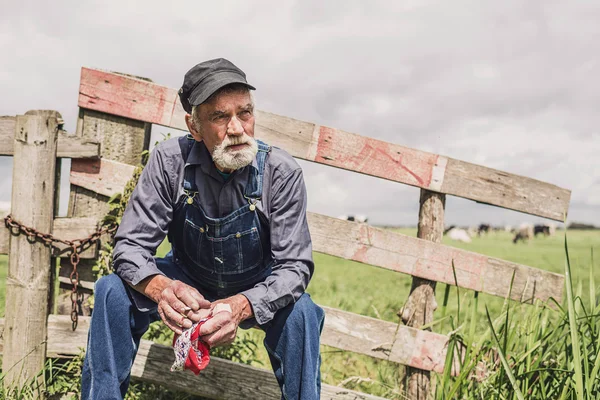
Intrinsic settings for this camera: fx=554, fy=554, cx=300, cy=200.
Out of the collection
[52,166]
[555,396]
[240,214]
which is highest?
[52,166]

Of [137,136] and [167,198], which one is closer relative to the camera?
[167,198]

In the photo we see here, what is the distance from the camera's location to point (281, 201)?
300 centimetres

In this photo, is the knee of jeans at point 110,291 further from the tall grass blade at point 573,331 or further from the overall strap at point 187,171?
the tall grass blade at point 573,331

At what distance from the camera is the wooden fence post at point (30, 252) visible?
366 cm

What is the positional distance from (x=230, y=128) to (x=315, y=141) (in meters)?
1.03

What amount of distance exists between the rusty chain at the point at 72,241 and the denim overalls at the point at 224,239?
742mm

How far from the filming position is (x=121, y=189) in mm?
3750

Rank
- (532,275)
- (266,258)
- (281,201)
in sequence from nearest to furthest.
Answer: (281,201) < (266,258) < (532,275)

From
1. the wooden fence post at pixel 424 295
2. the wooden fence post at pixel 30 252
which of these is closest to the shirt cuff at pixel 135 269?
the wooden fence post at pixel 30 252

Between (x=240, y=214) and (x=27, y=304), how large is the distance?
1.76 m

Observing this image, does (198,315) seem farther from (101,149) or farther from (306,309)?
(101,149)

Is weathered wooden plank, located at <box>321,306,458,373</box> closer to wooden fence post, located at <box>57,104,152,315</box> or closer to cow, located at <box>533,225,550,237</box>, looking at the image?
wooden fence post, located at <box>57,104,152,315</box>

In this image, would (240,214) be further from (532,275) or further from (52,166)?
(532,275)

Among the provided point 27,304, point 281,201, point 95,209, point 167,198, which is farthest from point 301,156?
Answer: point 27,304
